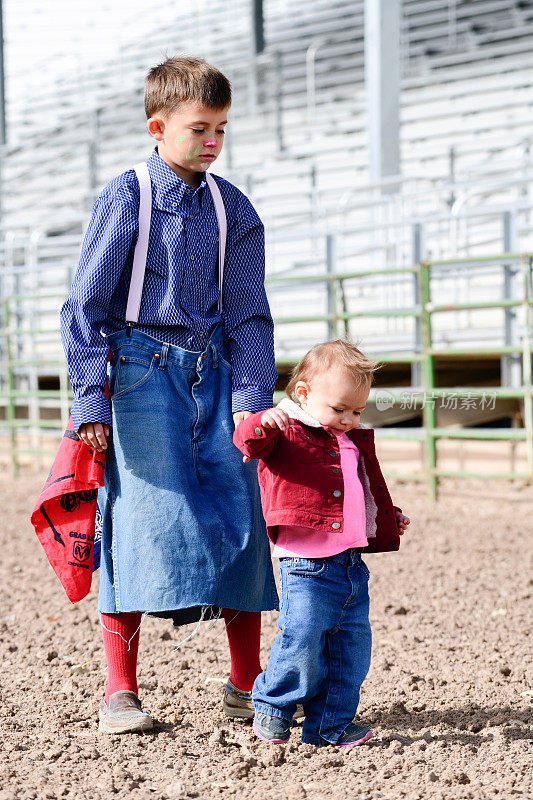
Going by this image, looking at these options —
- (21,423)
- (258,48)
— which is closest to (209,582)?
(21,423)

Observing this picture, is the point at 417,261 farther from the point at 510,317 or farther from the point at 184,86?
the point at 184,86

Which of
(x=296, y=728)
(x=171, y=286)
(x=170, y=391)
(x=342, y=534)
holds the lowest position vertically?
(x=296, y=728)

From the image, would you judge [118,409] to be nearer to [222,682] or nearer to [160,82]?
[160,82]

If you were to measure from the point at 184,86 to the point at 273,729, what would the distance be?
156cm

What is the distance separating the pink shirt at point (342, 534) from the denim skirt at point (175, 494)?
0.17 metres

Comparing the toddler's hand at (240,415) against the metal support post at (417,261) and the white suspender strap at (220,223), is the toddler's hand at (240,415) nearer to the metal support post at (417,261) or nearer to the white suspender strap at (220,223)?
the white suspender strap at (220,223)

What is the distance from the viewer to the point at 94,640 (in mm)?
3701

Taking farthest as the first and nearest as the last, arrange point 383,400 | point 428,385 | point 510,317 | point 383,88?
point 383,88 → point 510,317 → point 428,385 → point 383,400

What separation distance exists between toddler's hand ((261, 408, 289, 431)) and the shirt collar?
62 cm

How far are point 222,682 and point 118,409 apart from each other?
1.05 meters

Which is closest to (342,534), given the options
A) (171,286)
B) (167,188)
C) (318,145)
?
(171,286)

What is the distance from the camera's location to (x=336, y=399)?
232 cm

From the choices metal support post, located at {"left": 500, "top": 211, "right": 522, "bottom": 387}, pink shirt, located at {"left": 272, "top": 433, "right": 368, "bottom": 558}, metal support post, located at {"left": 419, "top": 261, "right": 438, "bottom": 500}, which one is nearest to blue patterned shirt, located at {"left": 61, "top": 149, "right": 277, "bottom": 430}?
pink shirt, located at {"left": 272, "top": 433, "right": 368, "bottom": 558}

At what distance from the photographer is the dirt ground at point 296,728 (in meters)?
2.23
